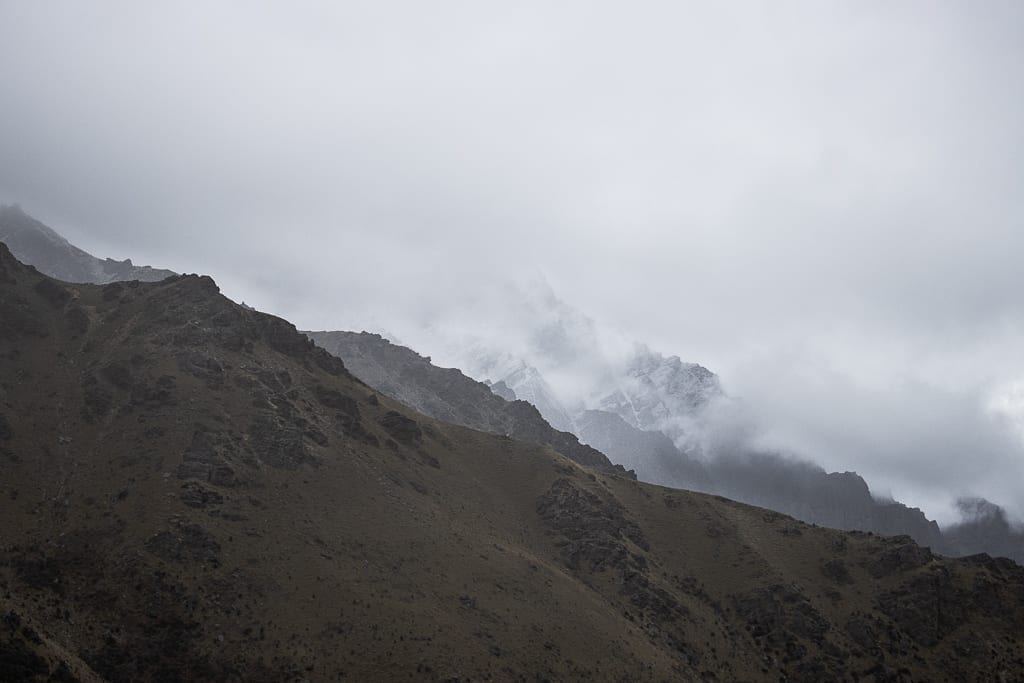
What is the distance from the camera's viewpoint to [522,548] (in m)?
101

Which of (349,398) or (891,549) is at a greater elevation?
(891,549)

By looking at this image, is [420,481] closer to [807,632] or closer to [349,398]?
[349,398]

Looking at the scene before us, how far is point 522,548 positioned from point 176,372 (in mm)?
59973

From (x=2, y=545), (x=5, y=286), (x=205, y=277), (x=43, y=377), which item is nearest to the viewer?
(x=2, y=545)

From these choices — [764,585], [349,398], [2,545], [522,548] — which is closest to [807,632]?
[764,585]

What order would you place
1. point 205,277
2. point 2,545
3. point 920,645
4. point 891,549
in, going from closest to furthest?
point 2,545 → point 920,645 → point 891,549 → point 205,277

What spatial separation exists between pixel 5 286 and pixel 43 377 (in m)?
24.2

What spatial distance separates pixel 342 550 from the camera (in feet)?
246

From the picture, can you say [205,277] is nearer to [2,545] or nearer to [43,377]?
[43,377]

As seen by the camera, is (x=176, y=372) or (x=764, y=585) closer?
(x=176, y=372)

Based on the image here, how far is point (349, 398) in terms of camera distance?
371 feet

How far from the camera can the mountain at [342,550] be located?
58.8 meters

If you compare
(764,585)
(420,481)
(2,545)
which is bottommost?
(2,545)

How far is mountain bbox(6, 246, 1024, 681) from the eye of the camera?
5881 centimetres
